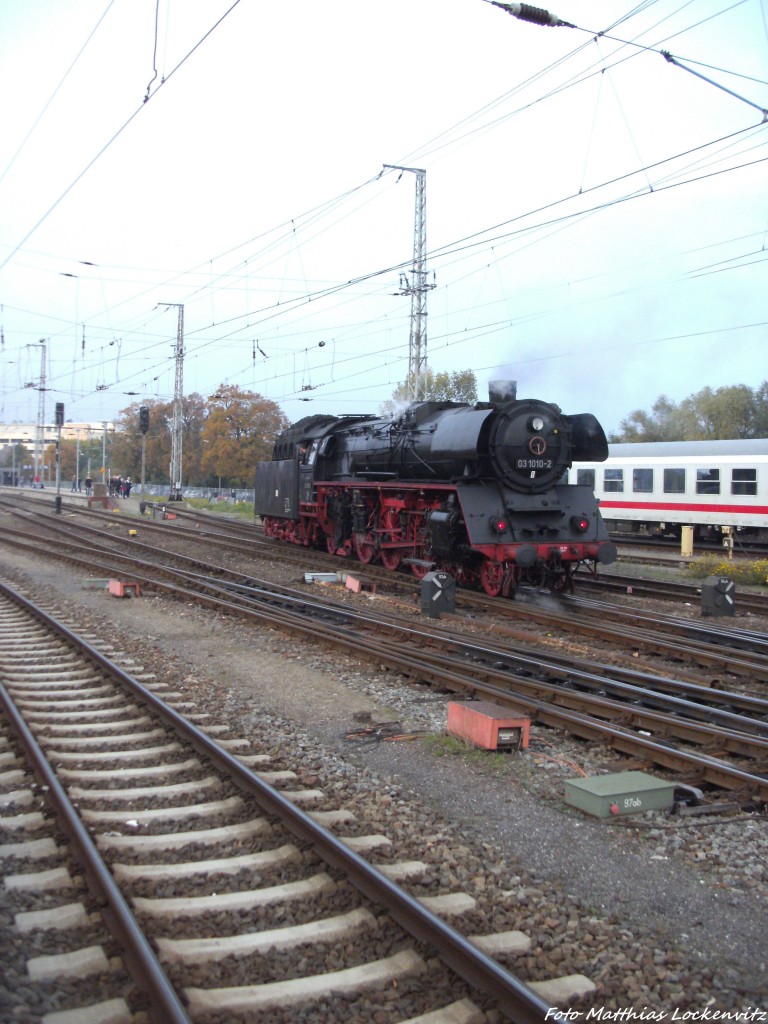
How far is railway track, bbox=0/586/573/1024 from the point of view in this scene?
10.3 feet

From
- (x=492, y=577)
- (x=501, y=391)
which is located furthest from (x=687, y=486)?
(x=492, y=577)

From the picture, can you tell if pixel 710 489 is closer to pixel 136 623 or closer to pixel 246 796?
pixel 136 623

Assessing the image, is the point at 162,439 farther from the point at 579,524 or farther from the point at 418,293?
the point at 579,524

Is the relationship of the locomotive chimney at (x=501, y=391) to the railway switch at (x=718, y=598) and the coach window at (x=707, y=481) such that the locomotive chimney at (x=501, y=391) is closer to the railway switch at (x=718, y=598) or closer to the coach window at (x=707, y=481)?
the railway switch at (x=718, y=598)

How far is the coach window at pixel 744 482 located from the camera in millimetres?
22188

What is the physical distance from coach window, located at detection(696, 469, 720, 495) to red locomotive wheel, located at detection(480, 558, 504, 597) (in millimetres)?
11848

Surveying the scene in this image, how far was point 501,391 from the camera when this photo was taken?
14.0 m

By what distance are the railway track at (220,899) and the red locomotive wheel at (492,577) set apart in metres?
8.10

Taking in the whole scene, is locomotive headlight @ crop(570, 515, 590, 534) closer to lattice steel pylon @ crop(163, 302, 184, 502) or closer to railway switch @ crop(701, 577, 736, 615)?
railway switch @ crop(701, 577, 736, 615)

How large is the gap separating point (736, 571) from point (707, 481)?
21.9ft

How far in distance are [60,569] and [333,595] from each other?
6.74 m

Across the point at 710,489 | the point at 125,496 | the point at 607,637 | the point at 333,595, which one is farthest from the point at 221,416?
the point at 607,637

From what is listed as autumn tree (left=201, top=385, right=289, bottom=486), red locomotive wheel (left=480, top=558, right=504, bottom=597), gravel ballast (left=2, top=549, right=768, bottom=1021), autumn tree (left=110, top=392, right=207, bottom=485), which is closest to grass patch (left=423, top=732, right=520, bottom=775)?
gravel ballast (left=2, top=549, right=768, bottom=1021)

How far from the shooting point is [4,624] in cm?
1120
